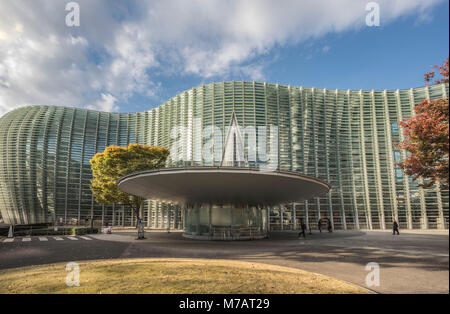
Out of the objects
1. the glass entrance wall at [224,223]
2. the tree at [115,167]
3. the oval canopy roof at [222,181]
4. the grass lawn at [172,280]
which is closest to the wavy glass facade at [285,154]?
the tree at [115,167]

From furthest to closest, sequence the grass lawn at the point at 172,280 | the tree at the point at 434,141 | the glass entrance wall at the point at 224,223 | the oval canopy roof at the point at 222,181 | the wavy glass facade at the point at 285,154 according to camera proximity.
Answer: the wavy glass facade at the point at 285,154 < the glass entrance wall at the point at 224,223 < the oval canopy roof at the point at 222,181 < the grass lawn at the point at 172,280 < the tree at the point at 434,141

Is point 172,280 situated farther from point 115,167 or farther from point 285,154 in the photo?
point 285,154

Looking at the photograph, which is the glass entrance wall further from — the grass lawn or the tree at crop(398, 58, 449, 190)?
the tree at crop(398, 58, 449, 190)

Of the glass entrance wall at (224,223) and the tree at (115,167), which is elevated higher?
the tree at (115,167)

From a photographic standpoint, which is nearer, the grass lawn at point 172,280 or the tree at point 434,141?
the tree at point 434,141

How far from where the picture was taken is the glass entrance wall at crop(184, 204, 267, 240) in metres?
24.1

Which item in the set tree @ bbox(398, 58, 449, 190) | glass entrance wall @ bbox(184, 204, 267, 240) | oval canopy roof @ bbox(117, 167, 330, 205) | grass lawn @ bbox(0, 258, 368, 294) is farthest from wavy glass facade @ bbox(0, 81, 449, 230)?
tree @ bbox(398, 58, 449, 190)

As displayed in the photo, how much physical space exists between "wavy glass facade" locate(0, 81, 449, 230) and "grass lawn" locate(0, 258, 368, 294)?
33.6 m

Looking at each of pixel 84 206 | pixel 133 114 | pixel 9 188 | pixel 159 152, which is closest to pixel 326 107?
pixel 159 152

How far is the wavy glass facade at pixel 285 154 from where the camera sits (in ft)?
145

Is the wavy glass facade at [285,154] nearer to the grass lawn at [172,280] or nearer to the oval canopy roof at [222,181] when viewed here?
the oval canopy roof at [222,181]

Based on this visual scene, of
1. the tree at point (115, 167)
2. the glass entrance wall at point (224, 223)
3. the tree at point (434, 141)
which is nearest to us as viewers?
the tree at point (434, 141)

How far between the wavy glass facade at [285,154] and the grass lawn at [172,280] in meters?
33.6
